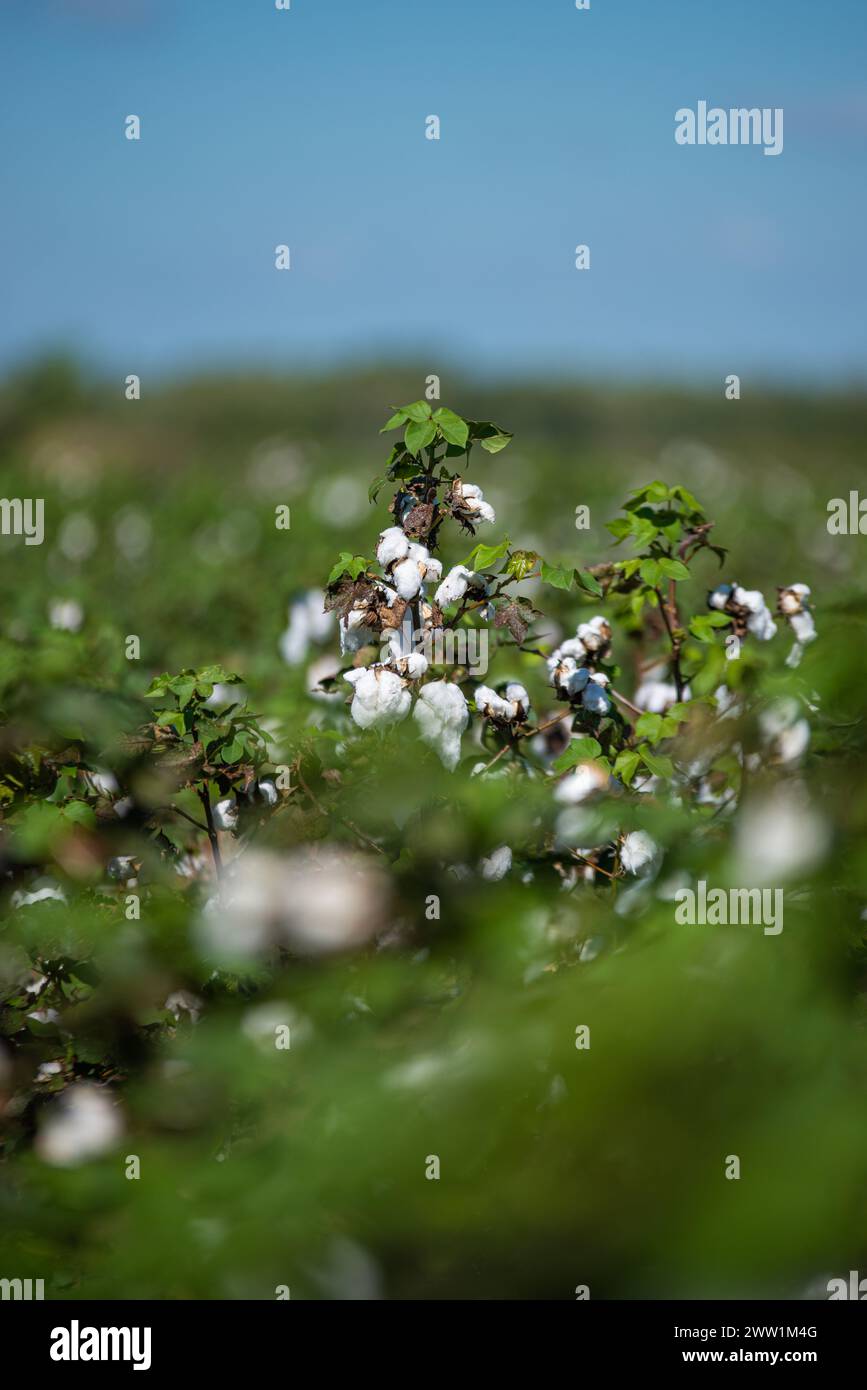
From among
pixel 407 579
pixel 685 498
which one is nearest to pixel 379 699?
pixel 407 579

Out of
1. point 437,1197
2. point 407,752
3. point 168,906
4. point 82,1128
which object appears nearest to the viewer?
point 437,1197

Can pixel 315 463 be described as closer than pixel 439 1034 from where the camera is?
No

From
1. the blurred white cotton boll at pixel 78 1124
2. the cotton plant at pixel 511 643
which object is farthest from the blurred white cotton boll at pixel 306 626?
the blurred white cotton boll at pixel 78 1124

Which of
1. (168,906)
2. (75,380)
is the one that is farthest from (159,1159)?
(75,380)

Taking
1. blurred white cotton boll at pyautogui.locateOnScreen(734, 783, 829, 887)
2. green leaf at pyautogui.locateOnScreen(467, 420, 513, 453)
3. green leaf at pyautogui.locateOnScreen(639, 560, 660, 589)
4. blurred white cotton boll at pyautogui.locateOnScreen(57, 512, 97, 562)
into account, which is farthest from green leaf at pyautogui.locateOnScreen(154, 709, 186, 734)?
blurred white cotton boll at pyautogui.locateOnScreen(57, 512, 97, 562)

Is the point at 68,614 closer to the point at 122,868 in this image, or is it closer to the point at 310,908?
the point at 122,868

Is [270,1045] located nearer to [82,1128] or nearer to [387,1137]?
[387,1137]
